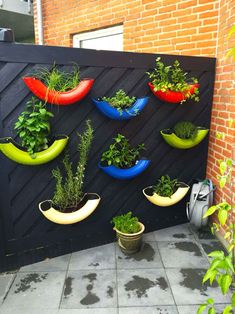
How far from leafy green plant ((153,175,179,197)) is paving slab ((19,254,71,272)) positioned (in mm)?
1153

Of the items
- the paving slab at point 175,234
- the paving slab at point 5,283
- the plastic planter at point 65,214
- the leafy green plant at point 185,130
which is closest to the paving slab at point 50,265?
the paving slab at point 5,283

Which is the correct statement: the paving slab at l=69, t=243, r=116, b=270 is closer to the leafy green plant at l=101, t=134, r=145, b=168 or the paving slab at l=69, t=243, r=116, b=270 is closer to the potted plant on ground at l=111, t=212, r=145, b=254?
the potted plant on ground at l=111, t=212, r=145, b=254

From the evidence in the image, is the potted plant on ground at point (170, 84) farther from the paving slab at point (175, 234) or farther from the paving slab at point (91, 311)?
the paving slab at point (91, 311)

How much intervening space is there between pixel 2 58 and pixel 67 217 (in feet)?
4.63

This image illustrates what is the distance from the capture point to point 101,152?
2.75m

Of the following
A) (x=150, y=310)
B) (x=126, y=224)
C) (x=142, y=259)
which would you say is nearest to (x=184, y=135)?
(x=126, y=224)

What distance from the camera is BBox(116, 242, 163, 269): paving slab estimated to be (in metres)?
2.57

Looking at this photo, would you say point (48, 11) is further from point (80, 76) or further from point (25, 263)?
point (25, 263)

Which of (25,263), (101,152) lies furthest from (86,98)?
(25,263)

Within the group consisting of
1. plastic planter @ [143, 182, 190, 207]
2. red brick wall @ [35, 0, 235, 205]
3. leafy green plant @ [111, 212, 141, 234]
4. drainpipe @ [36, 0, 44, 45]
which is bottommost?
leafy green plant @ [111, 212, 141, 234]

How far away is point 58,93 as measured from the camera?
229cm

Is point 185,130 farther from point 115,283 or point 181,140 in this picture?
point 115,283

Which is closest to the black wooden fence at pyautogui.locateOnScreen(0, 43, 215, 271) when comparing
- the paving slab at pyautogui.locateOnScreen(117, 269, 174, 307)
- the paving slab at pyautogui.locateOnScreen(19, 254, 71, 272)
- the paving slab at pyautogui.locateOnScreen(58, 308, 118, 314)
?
the paving slab at pyautogui.locateOnScreen(19, 254, 71, 272)

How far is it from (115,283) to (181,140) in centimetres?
154
